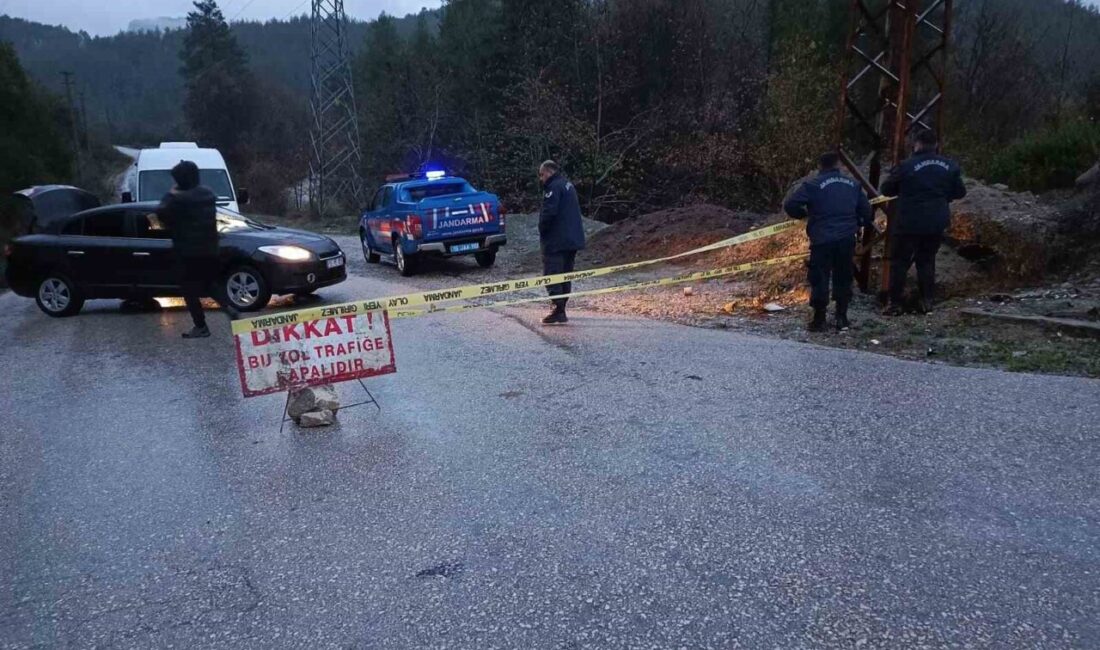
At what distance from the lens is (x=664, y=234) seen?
1639 cm

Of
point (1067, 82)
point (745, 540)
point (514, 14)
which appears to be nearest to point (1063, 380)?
point (745, 540)

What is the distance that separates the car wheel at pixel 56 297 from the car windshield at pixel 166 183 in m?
5.69

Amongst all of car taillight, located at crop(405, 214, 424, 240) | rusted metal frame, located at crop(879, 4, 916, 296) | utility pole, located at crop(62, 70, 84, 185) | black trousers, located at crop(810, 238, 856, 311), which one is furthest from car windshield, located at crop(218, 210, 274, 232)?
utility pole, located at crop(62, 70, 84, 185)

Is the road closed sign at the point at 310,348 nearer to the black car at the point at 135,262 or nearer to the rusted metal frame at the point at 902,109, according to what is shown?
the black car at the point at 135,262

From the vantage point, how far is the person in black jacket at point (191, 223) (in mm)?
8789

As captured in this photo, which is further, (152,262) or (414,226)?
(414,226)

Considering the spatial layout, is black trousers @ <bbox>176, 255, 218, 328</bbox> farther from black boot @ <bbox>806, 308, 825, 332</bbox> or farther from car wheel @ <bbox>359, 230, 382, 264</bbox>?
car wheel @ <bbox>359, 230, 382, 264</bbox>

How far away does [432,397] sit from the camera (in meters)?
6.48

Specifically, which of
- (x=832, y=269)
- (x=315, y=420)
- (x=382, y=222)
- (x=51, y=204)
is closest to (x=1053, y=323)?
(x=832, y=269)

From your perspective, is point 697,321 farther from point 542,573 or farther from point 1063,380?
point 542,573

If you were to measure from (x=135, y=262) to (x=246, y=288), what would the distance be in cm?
158

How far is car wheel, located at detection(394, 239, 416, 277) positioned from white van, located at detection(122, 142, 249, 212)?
411 cm

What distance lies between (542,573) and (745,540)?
3.27 feet

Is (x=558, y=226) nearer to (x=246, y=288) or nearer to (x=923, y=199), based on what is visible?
(x=923, y=199)
